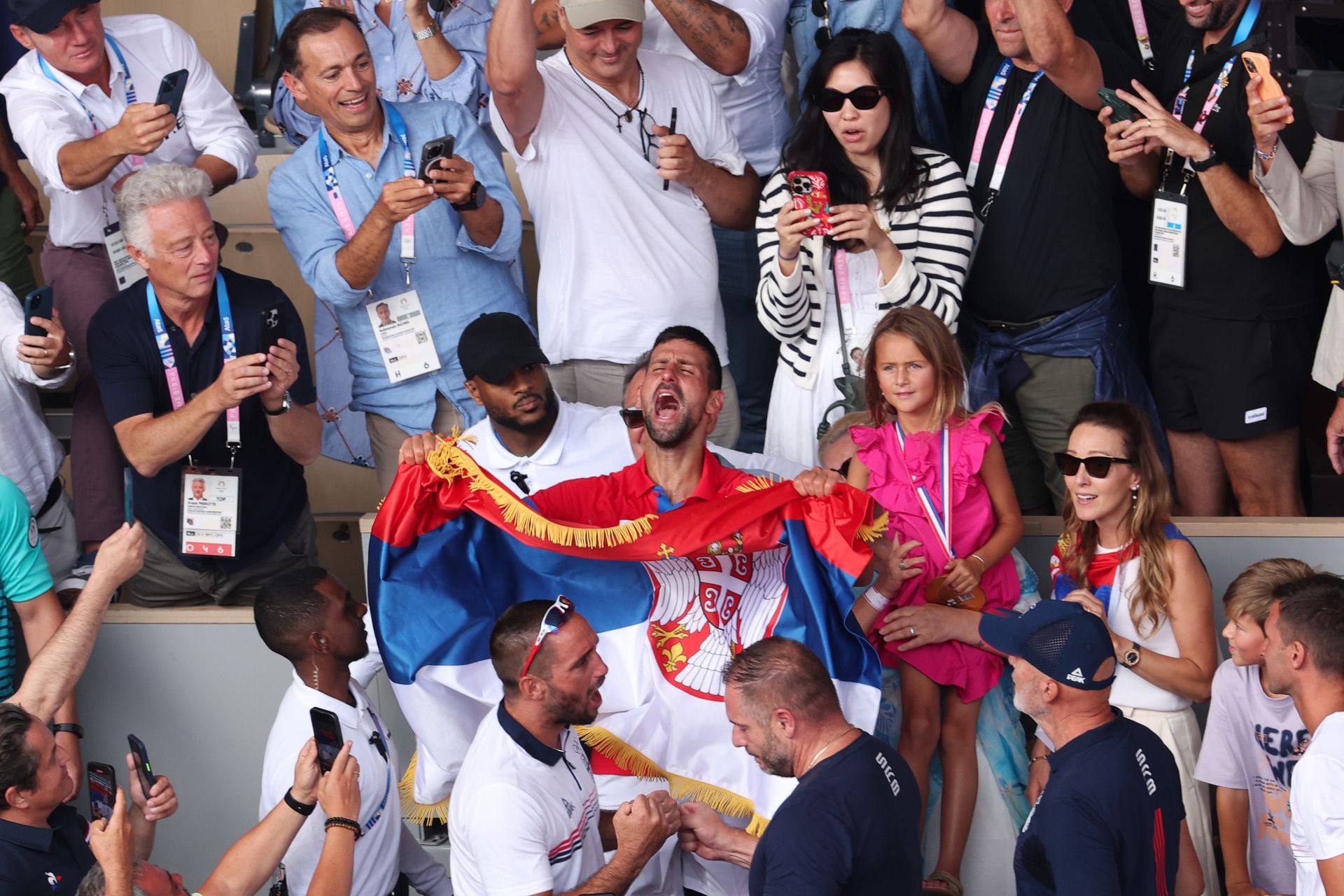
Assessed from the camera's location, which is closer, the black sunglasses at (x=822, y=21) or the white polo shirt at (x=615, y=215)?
the white polo shirt at (x=615, y=215)

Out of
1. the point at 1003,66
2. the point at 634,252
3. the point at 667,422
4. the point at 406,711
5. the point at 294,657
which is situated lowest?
the point at 406,711

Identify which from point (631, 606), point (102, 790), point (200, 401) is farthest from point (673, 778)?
point (200, 401)

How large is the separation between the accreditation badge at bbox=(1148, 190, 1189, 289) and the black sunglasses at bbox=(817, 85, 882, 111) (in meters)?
1.01

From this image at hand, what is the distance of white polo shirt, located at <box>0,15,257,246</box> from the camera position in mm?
4832

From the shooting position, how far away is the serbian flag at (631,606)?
3.85 metres

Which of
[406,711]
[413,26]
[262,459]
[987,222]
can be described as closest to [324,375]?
[262,459]

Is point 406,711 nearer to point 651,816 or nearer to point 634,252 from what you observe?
point 651,816

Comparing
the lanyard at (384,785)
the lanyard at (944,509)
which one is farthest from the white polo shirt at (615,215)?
the lanyard at (384,785)

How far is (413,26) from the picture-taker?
5.12 metres

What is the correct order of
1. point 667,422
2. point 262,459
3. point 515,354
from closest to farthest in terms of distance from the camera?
point 667,422, point 515,354, point 262,459

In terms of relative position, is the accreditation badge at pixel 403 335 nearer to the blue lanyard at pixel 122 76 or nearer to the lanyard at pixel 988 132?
the blue lanyard at pixel 122 76

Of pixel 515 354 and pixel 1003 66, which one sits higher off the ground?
pixel 1003 66

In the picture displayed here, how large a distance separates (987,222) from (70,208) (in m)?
3.06

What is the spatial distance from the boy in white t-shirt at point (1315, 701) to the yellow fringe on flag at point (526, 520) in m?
1.56
